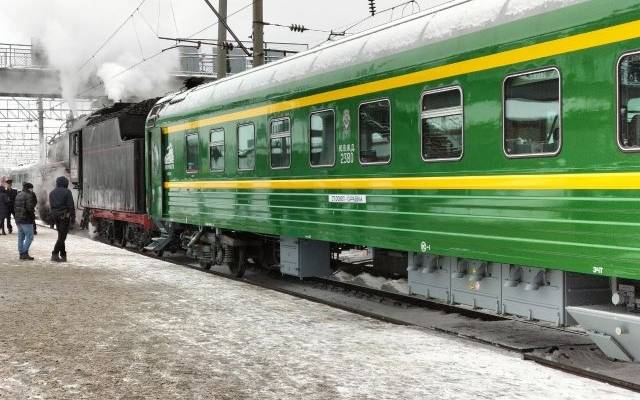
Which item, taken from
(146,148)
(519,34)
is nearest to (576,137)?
Answer: (519,34)

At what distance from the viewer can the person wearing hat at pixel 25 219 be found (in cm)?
1541

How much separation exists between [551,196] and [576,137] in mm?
Result: 559

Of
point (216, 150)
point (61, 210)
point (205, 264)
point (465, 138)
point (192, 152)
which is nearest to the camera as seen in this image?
point (465, 138)

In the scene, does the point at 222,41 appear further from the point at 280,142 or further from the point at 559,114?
the point at 559,114

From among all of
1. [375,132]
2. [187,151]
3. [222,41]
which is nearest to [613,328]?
[375,132]

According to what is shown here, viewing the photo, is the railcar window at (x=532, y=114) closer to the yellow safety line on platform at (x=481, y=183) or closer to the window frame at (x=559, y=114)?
the window frame at (x=559, y=114)

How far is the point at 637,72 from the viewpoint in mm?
5648

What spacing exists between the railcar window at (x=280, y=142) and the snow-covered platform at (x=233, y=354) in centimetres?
196

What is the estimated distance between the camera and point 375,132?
8789mm

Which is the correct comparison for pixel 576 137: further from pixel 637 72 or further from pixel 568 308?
pixel 568 308

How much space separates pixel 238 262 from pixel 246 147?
98.7 inches

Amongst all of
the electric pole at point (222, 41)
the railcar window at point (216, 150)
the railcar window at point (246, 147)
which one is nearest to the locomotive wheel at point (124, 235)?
the electric pole at point (222, 41)

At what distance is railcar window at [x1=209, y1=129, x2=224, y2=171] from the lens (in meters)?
12.9

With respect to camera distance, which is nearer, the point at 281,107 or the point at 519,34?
the point at 519,34
